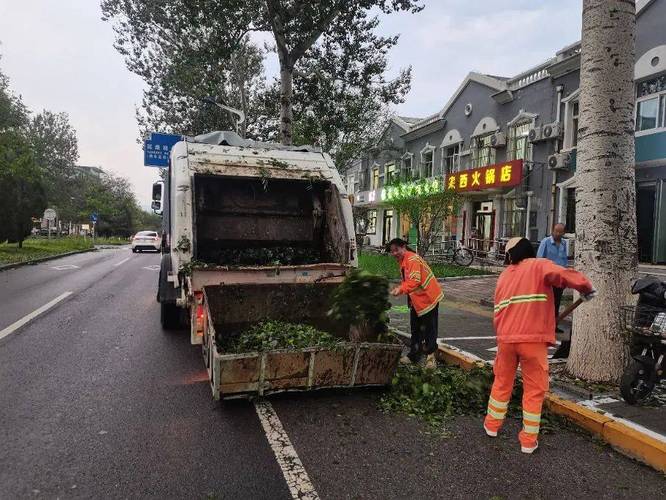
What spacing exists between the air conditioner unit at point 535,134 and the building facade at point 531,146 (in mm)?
38

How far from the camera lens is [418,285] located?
5328mm

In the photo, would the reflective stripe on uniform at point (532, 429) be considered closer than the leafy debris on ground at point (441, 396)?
Yes

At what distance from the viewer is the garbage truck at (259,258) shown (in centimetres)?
411

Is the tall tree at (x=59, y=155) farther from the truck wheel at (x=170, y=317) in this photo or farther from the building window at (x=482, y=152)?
the truck wheel at (x=170, y=317)

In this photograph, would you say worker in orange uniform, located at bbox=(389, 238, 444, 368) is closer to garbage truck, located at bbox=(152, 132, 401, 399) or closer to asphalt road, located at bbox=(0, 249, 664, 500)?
garbage truck, located at bbox=(152, 132, 401, 399)

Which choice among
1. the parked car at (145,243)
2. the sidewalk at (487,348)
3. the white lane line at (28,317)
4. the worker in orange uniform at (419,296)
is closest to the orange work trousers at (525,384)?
the sidewalk at (487,348)

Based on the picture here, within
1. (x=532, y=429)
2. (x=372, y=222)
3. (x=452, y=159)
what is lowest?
(x=532, y=429)

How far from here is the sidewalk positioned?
3900 mm

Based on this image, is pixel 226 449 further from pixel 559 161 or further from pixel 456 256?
pixel 559 161

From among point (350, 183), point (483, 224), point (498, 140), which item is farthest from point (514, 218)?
point (350, 183)

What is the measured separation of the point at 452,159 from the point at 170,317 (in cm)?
2131

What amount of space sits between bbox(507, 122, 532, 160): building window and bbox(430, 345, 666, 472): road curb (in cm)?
1767

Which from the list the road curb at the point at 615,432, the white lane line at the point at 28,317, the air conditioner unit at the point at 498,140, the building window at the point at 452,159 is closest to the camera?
the road curb at the point at 615,432

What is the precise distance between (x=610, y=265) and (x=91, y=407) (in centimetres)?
487
